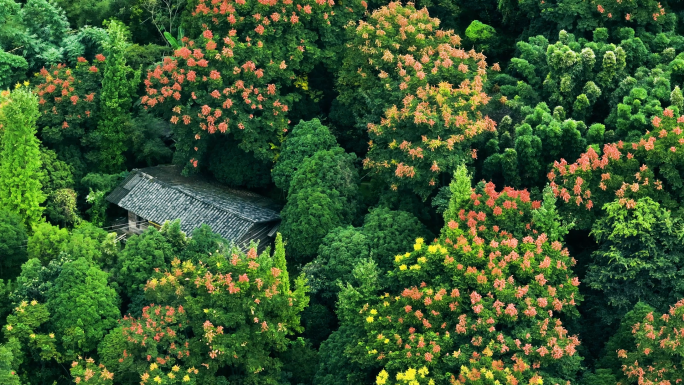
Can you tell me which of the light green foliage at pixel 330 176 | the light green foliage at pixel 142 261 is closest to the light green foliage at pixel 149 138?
the light green foliage at pixel 330 176

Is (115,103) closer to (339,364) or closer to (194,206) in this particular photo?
(194,206)

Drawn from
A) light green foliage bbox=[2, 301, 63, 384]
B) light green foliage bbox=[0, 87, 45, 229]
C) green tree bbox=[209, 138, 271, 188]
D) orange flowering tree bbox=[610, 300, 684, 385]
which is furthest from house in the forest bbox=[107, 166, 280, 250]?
orange flowering tree bbox=[610, 300, 684, 385]

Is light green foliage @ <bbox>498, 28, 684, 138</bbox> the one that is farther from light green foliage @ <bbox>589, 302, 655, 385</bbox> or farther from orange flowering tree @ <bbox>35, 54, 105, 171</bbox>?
orange flowering tree @ <bbox>35, 54, 105, 171</bbox>

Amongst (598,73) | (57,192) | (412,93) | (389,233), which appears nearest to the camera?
(389,233)

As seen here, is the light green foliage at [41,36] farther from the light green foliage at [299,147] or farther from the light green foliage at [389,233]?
the light green foliage at [389,233]

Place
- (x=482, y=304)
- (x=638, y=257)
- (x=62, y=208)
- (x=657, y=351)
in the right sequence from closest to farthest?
(x=657, y=351) < (x=482, y=304) < (x=638, y=257) < (x=62, y=208)

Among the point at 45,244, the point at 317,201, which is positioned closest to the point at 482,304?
the point at 317,201
